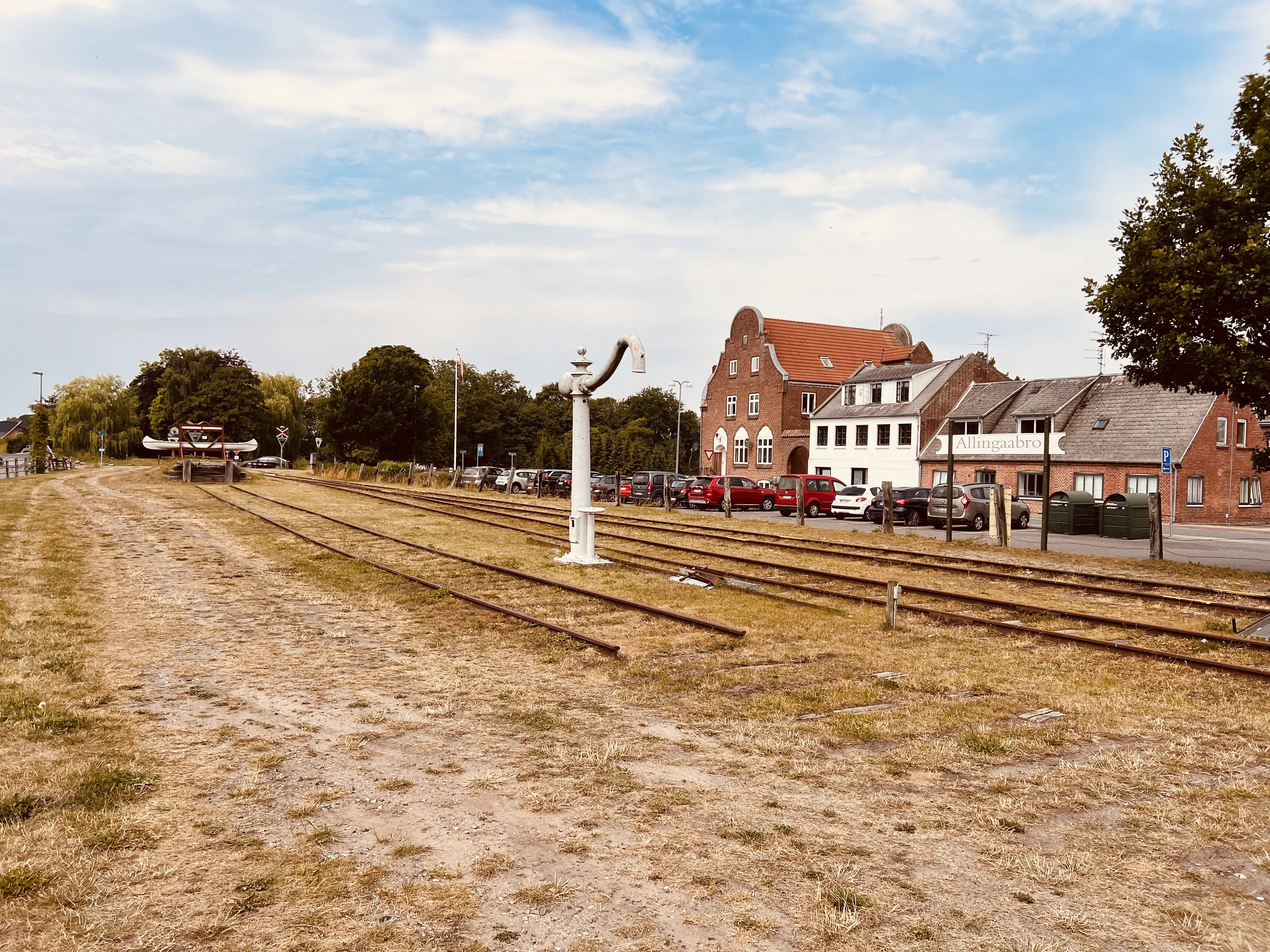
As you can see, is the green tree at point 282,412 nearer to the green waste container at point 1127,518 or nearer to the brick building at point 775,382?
the brick building at point 775,382

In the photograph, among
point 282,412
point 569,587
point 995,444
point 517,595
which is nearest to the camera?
point 517,595

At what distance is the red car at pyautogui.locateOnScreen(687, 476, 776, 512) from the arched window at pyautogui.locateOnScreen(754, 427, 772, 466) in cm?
2347

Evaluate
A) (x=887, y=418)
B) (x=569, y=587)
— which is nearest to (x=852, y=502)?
(x=887, y=418)

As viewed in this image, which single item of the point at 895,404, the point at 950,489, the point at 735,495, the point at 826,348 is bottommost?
the point at 735,495

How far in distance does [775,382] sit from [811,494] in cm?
2535

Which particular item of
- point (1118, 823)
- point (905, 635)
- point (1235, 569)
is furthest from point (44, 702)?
point (1235, 569)

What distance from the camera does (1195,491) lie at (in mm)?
41938

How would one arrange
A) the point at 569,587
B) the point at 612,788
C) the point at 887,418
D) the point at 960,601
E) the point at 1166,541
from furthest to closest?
the point at 887,418, the point at 1166,541, the point at 960,601, the point at 569,587, the point at 612,788

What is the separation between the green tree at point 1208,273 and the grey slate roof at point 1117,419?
21.9m

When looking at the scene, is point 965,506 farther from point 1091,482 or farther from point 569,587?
point 569,587

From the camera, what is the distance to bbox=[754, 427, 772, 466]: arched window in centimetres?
6456

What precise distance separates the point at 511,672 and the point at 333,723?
206cm

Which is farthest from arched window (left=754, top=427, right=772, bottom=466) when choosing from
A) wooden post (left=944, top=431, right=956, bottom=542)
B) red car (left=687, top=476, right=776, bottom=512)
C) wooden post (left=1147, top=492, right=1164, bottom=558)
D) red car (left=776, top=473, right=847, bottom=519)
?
wooden post (left=1147, top=492, right=1164, bottom=558)

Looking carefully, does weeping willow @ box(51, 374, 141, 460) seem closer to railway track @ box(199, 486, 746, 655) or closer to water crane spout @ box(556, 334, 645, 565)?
railway track @ box(199, 486, 746, 655)
